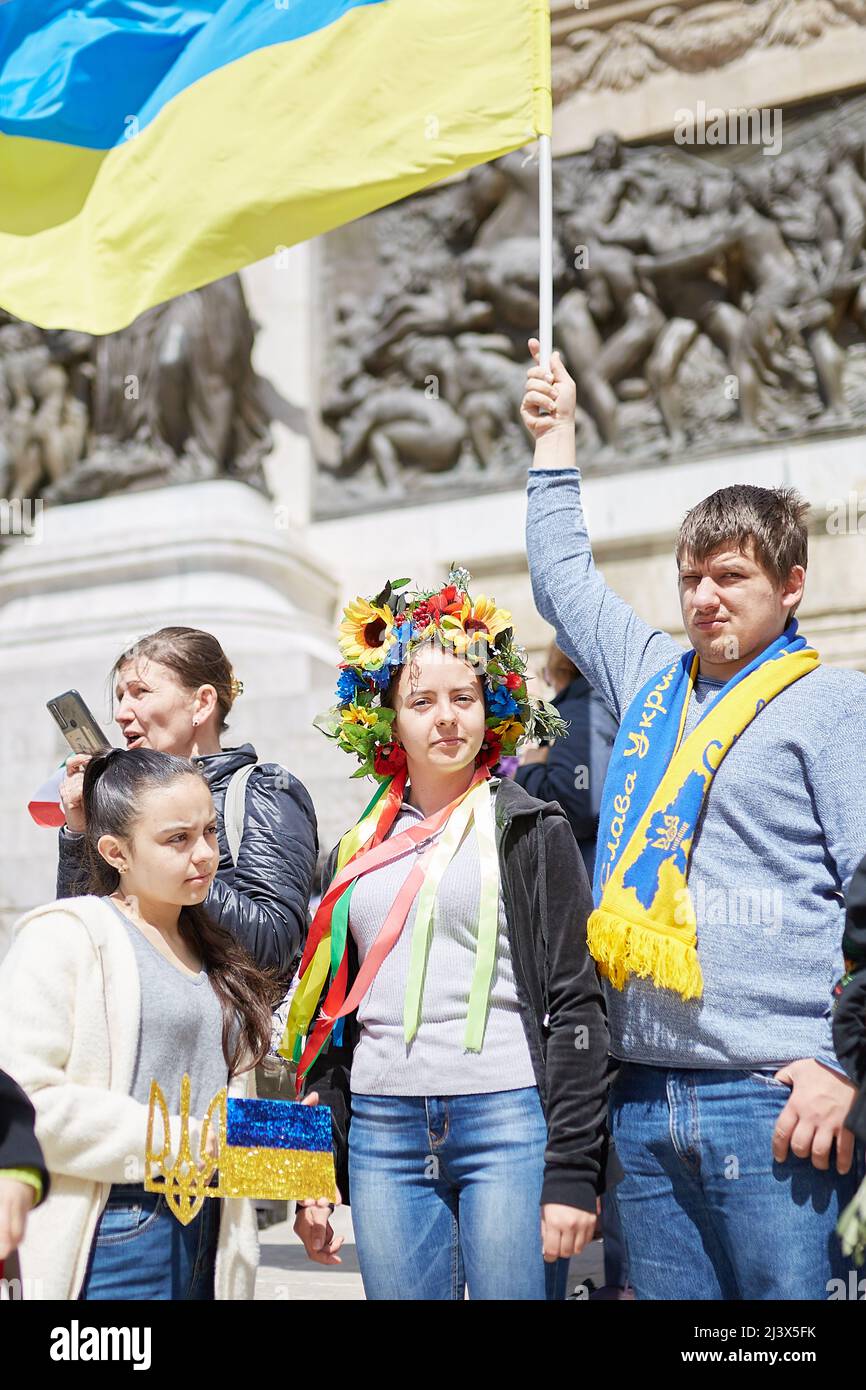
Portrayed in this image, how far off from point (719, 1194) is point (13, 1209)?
1.13m

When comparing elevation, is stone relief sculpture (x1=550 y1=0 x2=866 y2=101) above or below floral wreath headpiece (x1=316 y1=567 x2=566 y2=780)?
above

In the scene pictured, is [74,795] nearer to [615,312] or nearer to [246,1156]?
[246,1156]

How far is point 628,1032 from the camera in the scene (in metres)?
2.76

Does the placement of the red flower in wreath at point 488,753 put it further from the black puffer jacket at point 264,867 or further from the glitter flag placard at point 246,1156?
the glitter flag placard at point 246,1156

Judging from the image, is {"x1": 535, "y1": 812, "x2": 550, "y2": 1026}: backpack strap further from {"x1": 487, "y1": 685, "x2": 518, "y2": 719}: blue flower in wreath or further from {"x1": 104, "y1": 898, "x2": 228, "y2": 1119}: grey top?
{"x1": 104, "y1": 898, "x2": 228, "y2": 1119}: grey top

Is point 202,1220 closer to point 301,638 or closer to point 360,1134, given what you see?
point 360,1134

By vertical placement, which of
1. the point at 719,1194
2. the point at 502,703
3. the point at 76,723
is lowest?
the point at 719,1194

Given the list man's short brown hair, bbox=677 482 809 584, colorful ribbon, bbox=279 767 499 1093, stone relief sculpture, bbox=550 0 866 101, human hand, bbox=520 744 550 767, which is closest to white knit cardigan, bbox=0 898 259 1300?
colorful ribbon, bbox=279 767 499 1093

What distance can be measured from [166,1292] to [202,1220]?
0.14 meters

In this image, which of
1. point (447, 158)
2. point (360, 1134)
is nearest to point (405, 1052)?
point (360, 1134)

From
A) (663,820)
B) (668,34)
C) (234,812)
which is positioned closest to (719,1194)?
(663,820)

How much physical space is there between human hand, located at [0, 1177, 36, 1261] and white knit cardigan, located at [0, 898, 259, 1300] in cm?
23

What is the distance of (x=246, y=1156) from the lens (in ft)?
8.68

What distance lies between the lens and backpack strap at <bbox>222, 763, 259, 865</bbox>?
341 cm
